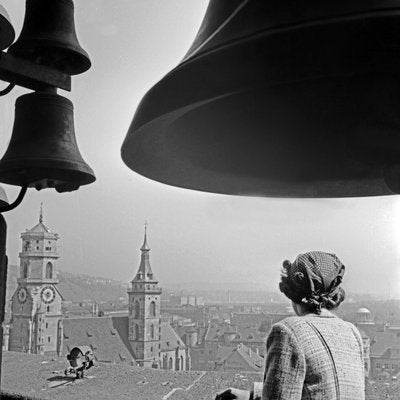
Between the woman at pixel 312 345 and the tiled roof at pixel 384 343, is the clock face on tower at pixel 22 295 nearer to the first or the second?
the tiled roof at pixel 384 343

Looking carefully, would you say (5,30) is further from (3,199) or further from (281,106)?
(281,106)

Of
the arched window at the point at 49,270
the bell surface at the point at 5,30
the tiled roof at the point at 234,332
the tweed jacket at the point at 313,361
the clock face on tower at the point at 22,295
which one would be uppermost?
the arched window at the point at 49,270

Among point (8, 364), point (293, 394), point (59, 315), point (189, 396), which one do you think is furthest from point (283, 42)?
point (59, 315)

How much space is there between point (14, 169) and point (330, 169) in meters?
1.07

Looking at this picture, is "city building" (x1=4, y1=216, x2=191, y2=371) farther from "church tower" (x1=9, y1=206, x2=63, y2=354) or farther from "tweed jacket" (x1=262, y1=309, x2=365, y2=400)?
"tweed jacket" (x1=262, y1=309, x2=365, y2=400)

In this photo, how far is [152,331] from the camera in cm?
2859

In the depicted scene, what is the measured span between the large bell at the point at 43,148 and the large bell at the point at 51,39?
0.15 metres

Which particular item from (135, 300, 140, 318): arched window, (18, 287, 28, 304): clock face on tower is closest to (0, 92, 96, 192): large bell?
(18, 287, 28, 304): clock face on tower

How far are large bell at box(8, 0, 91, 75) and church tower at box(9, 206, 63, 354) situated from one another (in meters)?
17.5

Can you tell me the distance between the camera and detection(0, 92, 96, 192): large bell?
1.93m

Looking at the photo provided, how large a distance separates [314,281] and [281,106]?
1.60ft

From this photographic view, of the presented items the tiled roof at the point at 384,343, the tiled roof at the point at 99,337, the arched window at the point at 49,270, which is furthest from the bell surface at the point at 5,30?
the tiled roof at the point at 99,337

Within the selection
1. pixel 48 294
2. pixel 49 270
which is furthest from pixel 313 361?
pixel 48 294

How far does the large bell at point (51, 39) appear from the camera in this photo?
2.04 metres
